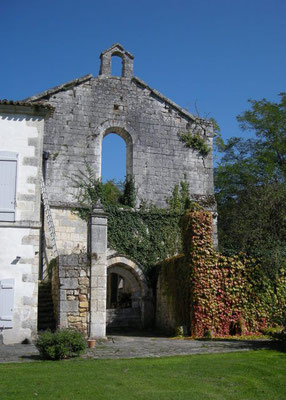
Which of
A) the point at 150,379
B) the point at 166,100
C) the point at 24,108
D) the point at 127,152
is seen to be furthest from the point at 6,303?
the point at 166,100

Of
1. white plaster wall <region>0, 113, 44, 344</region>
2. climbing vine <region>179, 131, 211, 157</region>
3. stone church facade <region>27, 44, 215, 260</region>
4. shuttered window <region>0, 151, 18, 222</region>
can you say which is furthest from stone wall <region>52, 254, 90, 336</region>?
climbing vine <region>179, 131, 211, 157</region>

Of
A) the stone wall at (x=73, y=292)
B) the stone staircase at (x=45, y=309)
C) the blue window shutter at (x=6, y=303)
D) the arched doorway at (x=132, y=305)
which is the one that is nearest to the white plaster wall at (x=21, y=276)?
the blue window shutter at (x=6, y=303)

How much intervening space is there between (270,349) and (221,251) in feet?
14.8

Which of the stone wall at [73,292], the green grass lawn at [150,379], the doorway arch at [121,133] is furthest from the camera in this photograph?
the doorway arch at [121,133]

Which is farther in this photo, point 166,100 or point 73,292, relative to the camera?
point 166,100

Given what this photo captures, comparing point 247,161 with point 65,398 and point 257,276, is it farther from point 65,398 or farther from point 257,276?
point 65,398

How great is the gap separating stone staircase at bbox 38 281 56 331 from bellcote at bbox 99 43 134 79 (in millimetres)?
9015

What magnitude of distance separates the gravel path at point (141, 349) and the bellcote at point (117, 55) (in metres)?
11.4

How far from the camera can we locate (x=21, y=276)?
38.4 feet

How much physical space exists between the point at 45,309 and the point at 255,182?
16.4 meters

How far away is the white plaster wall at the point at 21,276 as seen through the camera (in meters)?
11.5

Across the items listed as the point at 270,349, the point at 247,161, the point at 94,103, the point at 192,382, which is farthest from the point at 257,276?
the point at 247,161

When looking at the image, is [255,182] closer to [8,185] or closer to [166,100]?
[166,100]

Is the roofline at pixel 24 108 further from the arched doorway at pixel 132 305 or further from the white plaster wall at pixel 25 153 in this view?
the arched doorway at pixel 132 305
